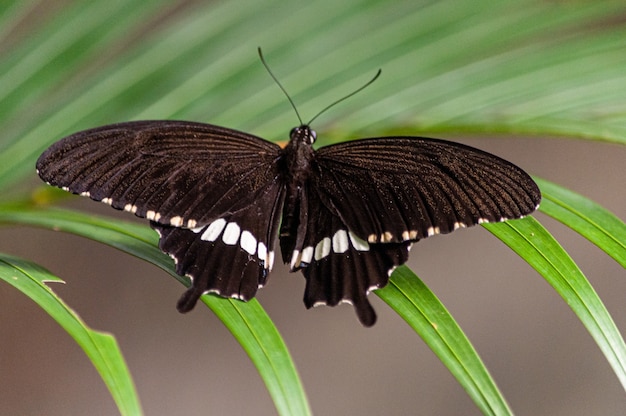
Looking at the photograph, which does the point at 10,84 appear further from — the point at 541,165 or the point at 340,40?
the point at 541,165

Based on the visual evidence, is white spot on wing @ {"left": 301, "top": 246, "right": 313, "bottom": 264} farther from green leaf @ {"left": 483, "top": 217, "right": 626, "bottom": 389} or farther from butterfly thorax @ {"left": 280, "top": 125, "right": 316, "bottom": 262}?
green leaf @ {"left": 483, "top": 217, "right": 626, "bottom": 389}

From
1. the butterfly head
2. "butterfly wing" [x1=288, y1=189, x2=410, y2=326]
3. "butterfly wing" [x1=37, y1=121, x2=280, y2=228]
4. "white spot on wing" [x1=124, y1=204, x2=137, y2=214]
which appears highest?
the butterfly head

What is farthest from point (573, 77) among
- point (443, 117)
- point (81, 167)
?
point (81, 167)

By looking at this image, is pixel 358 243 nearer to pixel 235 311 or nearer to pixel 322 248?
pixel 322 248

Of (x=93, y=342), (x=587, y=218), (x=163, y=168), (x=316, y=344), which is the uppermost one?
(x=316, y=344)

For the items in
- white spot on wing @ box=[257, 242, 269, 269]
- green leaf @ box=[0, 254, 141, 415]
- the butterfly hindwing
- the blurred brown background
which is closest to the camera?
green leaf @ box=[0, 254, 141, 415]

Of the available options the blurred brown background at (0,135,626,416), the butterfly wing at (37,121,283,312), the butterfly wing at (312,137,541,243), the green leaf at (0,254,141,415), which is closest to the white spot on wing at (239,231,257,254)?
the butterfly wing at (37,121,283,312)

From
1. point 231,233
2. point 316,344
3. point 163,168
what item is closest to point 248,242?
point 231,233
